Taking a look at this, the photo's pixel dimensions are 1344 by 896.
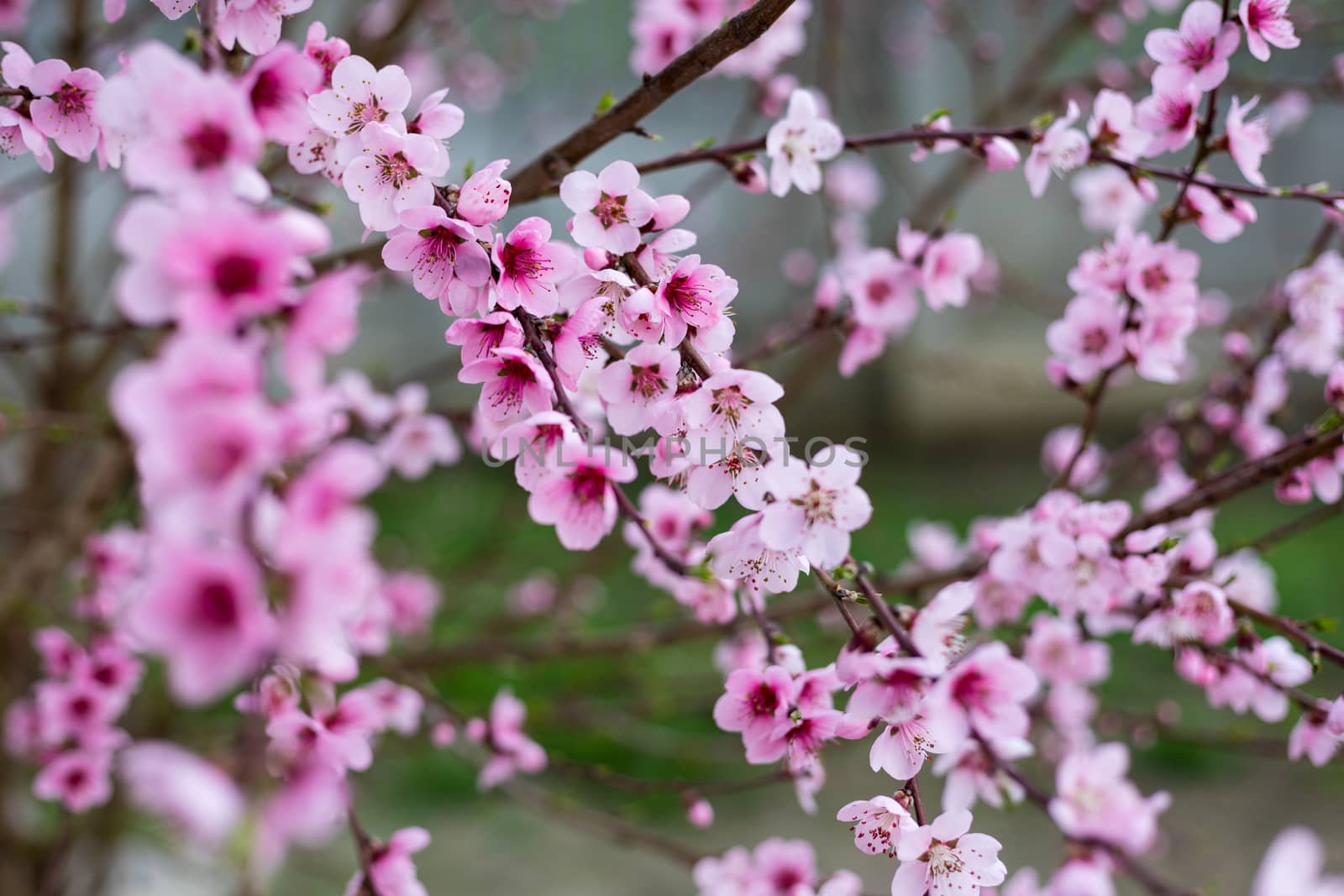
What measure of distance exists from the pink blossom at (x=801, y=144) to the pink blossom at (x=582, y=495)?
0.33 meters

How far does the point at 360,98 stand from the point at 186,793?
1.58 feet

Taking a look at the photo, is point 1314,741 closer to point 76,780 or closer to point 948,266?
point 948,266

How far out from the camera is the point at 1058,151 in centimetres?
82

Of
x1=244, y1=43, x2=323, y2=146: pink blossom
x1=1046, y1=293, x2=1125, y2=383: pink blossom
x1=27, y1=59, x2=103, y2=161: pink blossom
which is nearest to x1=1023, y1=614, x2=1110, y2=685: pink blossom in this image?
x1=1046, y1=293, x2=1125, y2=383: pink blossom

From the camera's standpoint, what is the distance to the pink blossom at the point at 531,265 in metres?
0.61

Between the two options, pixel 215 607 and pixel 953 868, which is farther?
pixel 953 868

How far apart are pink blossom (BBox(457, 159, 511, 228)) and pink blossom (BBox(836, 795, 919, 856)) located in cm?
45

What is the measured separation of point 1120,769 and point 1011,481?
14.9ft

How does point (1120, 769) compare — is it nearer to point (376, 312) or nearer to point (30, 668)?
point (30, 668)

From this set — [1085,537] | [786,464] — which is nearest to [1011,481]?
[1085,537]

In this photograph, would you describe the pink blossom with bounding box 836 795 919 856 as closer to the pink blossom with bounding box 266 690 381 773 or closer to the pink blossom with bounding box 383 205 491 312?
the pink blossom with bounding box 266 690 381 773

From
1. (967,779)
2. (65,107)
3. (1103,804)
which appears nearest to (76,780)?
(65,107)

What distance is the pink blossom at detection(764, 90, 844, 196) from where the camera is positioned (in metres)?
0.82

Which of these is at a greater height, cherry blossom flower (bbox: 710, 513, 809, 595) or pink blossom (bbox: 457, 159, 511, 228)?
pink blossom (bbox: 457, 159, 511, 228)
